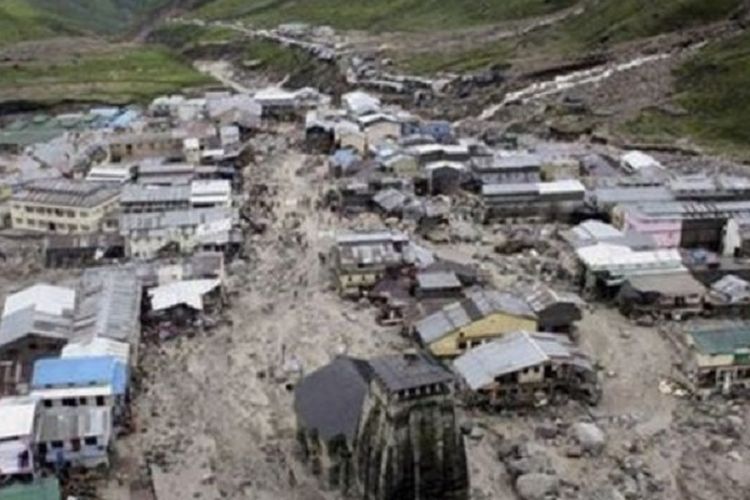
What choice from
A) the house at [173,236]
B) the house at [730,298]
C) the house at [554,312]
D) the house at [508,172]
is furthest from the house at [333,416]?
the house at [508,172]

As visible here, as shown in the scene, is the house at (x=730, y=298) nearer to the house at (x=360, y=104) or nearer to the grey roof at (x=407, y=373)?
the grey roof at (x=407, y=373)

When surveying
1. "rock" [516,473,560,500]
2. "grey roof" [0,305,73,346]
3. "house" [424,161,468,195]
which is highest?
"house" [424,161,468,195]

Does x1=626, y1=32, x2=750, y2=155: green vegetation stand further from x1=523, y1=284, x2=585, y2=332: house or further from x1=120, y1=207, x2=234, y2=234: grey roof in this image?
x1=120, y1=207, x2=234, y2=234: grey roof

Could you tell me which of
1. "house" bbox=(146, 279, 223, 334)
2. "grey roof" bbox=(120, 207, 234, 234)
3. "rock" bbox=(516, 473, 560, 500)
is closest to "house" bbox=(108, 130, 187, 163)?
"grey roof" bbox=(120, 207, 234, 234)

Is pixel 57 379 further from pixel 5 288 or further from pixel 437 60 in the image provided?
pixel 437 60

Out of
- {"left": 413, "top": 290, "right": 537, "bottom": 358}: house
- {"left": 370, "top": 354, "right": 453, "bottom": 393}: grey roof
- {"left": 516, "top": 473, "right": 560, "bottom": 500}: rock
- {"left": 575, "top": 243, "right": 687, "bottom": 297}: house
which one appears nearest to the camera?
{"left": 370, "top": 354, "right": 453, "bottom": 393}: grey roof

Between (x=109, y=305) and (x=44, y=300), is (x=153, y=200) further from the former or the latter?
(x=109, y=305)
